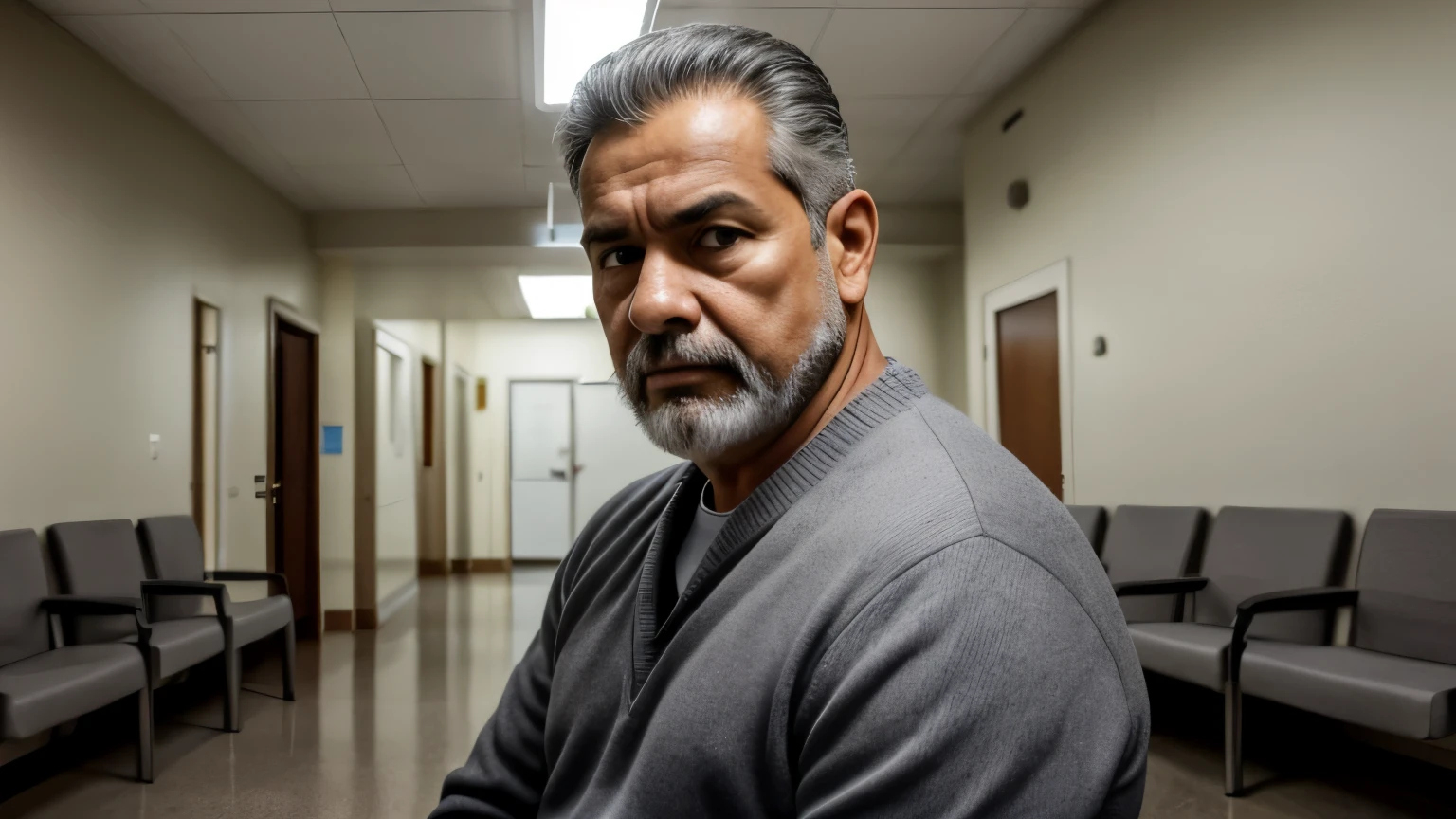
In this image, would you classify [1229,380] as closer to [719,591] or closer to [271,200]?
[719,591]

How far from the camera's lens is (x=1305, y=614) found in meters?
2.78

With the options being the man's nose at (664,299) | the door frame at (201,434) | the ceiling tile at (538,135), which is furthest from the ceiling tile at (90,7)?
the man's nose at (664,299)

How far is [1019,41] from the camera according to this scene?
4.00 m

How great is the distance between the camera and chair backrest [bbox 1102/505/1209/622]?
331 cm

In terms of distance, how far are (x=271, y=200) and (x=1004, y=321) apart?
4422 mm

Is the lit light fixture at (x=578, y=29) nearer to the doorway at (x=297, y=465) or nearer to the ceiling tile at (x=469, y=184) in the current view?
the ceiling tile at (x=469, y=184)

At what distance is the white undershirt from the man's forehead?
0.32 m

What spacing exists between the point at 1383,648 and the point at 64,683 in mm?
3803

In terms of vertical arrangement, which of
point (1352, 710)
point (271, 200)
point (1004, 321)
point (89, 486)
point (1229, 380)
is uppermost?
point (271, 200)

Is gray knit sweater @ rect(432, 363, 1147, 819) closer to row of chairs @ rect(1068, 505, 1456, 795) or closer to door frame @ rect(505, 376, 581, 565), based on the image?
row of chairs @ rect(1068, 505, 1456, 795)

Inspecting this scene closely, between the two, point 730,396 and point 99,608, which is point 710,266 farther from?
point 99,608

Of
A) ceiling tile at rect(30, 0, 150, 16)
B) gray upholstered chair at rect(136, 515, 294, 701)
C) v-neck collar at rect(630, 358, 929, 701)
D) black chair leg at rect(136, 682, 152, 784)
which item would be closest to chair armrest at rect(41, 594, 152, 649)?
black chair leg at rect(136, 682, 152, 784)

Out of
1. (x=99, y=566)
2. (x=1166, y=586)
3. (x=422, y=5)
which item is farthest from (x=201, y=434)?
(x=1166, y=586)

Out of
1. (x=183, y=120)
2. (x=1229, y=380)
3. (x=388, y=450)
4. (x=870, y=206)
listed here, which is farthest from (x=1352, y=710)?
(x=388, y=450)
